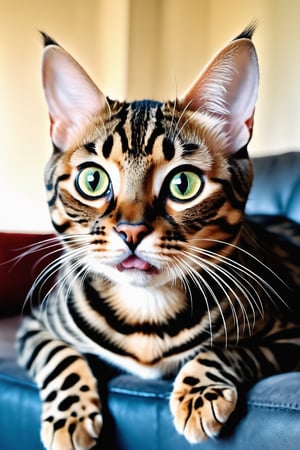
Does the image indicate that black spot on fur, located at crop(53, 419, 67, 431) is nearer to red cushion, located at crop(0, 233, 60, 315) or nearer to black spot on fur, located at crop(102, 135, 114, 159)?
black spot on fur, located at crop(102, 135, 114, 159)

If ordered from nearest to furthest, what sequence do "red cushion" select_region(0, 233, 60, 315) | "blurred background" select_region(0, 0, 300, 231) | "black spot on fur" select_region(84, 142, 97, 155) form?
"black spot on fur" select_region(84, 142, 97, 155) → "red cushion" select_region(0, 233, 60, 315) → "blurred background" select_region(0, 0, 300, 231)

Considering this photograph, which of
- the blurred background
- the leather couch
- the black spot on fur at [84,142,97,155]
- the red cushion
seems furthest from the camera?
the blurred background

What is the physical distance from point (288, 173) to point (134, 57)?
0.81 metres

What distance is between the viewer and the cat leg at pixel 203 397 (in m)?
0.61

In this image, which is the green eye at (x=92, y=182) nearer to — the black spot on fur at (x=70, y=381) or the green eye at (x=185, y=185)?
the green eye at (x=185, y=185)

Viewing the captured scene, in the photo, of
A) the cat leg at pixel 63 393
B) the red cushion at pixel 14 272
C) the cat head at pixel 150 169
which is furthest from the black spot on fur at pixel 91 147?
the red cushion at pixel 14 272

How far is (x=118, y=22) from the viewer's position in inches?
70.9

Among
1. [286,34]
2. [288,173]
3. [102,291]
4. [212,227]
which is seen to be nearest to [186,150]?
[212,227]

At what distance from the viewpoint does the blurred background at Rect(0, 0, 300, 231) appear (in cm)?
169

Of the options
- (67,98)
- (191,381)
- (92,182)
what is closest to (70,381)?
(191,381)

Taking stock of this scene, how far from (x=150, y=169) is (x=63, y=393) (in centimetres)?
32

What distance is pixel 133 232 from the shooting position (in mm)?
625

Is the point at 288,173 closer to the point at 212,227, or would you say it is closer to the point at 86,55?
the point at 212,227

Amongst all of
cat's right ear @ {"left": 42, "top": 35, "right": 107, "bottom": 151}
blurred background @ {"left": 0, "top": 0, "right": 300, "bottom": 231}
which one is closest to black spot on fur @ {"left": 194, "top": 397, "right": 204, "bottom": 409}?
cat's right ear @ {"left": 42, "top": 35, "right": 107, "bottom": 151}
